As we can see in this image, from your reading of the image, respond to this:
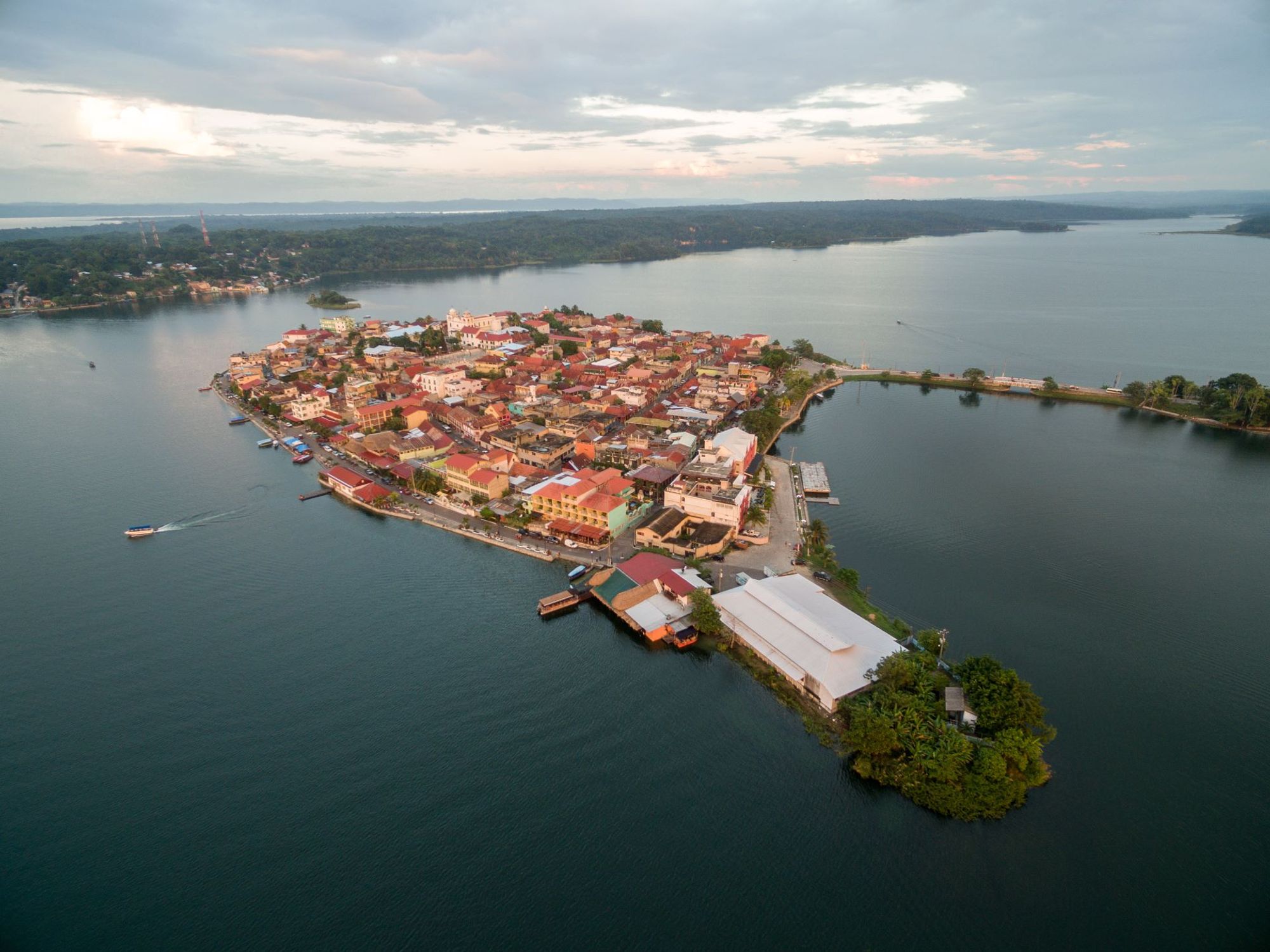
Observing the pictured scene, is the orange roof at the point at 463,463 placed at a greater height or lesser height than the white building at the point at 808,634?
greater

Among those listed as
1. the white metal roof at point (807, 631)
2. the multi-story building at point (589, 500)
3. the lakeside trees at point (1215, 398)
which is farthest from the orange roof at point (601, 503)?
the lakeside trees at point (1215, 398)

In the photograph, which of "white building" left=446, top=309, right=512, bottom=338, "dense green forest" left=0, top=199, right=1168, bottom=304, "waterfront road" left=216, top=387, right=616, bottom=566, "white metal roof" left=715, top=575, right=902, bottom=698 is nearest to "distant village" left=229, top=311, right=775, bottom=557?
"white building" left=446, top=309, right=512, bottom=338

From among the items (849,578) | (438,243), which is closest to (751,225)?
(438,243)

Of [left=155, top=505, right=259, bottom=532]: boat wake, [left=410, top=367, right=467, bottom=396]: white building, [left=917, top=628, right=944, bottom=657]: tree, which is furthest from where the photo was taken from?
[left=410, top=367, right=467, bottom=396]: white building

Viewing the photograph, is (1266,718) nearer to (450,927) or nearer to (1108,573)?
(1108,573)

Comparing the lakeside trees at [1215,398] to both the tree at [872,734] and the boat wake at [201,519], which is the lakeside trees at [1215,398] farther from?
the boat wake at [201,519]

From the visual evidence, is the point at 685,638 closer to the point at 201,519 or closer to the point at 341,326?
the point at 201,519

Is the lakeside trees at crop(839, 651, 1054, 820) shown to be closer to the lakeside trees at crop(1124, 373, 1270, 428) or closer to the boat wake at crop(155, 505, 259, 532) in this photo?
the boat wake at crop(155, 505, 259, 532)
